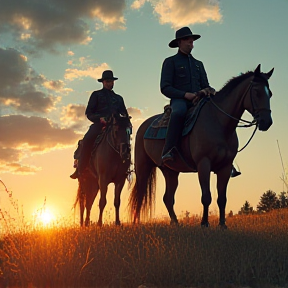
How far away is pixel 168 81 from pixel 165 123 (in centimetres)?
100

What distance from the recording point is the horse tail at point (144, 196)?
11.7 m

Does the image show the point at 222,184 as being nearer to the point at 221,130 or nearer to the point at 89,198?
the point at 221,130

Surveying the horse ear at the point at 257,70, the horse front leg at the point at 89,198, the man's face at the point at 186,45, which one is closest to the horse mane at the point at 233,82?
the horse ear at the point at 257,70

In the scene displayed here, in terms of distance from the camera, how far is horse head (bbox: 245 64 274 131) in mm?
8812

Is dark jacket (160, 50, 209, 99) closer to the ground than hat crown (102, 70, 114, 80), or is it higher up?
closer to the ground

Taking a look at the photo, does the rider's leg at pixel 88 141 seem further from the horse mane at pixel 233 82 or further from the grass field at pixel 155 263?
the grass field at pixel 155 263

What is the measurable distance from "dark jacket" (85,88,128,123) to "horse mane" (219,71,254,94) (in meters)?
3.88

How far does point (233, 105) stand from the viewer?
9.51 m

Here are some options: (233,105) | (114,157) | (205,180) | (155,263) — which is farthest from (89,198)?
(155,263)

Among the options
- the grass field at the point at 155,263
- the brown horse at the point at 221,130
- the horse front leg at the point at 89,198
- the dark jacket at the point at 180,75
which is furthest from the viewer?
the horse front leg at the point at 89,198

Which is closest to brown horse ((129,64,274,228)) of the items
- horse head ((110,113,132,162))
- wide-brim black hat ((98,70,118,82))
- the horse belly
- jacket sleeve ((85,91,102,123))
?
the horse belly

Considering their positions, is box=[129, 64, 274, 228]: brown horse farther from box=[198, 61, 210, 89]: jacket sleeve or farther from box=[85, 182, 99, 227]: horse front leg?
box=[85, 182, 99, 227]: horse front leg

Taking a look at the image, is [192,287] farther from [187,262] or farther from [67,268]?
[67,268]

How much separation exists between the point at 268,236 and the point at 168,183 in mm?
3118
